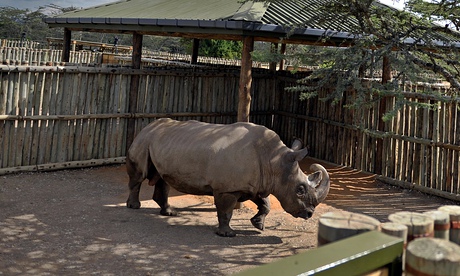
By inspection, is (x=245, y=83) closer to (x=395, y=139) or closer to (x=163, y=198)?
(x=163, y=198)

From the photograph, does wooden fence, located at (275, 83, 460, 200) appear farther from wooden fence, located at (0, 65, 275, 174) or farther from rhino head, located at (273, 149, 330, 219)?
wooden fence, located at (0, 65, 275, 174)

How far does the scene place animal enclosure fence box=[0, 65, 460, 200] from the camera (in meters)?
11.3

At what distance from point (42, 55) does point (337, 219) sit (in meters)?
25.5

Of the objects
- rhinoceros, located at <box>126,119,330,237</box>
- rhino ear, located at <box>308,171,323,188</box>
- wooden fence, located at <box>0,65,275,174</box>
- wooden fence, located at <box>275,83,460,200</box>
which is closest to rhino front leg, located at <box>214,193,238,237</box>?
rhinoceros, located at <box>126,119,330,237</box>

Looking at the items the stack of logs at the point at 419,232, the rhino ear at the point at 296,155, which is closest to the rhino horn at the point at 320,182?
the rhino ear at the point at 296,155

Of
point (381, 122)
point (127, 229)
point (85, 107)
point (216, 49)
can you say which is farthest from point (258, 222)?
point (216, 49)

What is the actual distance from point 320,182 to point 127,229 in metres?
2.91

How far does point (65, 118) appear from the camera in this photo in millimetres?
11977

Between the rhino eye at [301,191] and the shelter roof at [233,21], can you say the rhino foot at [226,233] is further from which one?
the shelter roof at [233,21]

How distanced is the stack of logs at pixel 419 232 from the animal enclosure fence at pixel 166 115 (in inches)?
325

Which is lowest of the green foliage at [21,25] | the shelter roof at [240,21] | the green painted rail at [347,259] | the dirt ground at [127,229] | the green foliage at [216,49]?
the dirt ground at [127,229]

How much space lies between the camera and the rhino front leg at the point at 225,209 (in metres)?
8.19

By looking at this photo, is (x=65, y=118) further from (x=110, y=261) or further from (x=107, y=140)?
(x=110, y=261)

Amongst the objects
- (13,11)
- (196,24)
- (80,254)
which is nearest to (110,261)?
(80,254)
